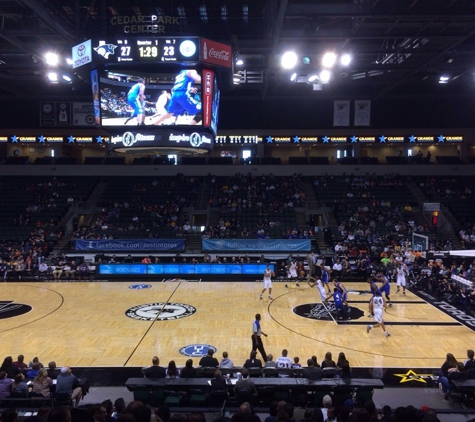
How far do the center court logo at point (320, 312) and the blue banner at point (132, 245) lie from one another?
12142 millimetres

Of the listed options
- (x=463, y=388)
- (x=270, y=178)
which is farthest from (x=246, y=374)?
(x=270, y=178)

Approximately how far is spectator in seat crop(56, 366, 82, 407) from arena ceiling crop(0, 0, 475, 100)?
510 inches

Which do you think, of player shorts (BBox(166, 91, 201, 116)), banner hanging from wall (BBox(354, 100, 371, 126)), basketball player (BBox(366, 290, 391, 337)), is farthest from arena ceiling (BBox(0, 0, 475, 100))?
basketball player (BBox(366, 290, 391, 337))

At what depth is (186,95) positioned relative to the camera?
57.3ft

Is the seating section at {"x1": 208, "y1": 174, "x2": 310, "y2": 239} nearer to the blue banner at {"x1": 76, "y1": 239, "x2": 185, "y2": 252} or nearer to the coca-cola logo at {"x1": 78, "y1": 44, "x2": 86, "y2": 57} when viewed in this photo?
the blue banner at {"x1": 76, "y1": 239, "x2": 185, "y2": 252}

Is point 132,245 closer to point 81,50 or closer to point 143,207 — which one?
point 143,207

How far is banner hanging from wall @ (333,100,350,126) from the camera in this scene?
38.9 meters

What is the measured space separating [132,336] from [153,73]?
9.84 meters

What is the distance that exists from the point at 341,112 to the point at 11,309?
3030cm

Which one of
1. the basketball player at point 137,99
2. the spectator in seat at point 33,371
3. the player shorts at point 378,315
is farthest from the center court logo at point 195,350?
the basketball player at point 137,99

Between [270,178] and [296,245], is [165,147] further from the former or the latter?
[270,178]

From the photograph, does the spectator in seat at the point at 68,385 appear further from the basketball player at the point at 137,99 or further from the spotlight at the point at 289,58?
the spotlight at the point at 289,58

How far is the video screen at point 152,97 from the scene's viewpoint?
1728 centimetres

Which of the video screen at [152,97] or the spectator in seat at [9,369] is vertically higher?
the video screen at [152,97]
